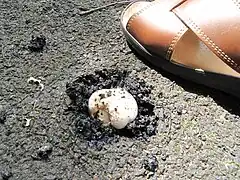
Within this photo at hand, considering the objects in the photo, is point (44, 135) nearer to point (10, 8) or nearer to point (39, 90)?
point (39, 90)

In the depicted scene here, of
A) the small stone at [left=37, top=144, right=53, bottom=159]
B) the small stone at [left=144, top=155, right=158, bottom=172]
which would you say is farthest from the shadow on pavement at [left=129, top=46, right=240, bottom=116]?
the small stone at [left=37, top=144, right=53, bottom=159]

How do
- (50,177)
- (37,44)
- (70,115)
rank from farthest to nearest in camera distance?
(37,44) → (70,115) → (50,177)

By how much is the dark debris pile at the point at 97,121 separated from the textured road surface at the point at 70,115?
18mm

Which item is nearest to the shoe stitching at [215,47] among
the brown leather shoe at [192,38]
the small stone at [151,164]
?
the brown leather shoe at [192,38]

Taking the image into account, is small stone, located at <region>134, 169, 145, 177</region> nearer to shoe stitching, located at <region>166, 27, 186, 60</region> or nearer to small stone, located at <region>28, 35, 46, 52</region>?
shoe stitching, located at <region>166, 27, 186, 60</region>

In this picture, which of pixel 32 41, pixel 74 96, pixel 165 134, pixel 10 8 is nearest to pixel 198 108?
pixel 165 134

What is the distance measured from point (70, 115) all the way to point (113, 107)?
11 cm

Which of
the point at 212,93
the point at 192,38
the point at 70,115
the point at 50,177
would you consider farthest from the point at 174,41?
the point at 50,177

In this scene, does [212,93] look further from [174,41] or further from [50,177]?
[50,177]

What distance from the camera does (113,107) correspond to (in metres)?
1.05

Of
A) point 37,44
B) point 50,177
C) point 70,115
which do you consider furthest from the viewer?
point 37,44

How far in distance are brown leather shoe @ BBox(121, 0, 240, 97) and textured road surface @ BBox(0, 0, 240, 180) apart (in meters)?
0.05

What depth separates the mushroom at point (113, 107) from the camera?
105 cm

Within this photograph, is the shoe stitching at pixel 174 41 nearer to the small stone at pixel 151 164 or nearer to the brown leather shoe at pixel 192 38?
the brown leather shoe at pixel 192 38
